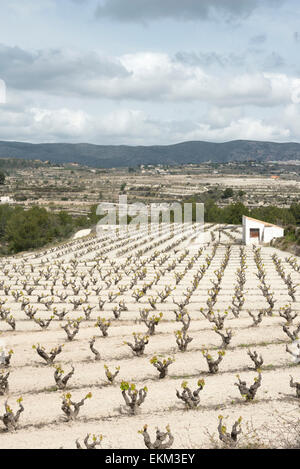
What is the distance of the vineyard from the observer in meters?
10.5

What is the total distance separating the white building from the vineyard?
2094 centimetres

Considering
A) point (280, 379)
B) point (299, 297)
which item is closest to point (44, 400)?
point (280, 379)

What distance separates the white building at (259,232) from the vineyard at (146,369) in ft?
68.7

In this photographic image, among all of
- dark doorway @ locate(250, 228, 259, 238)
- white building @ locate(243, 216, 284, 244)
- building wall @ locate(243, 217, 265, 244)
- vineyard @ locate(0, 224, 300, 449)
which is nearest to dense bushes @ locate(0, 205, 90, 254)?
building wall @ locate(243, 217, 265, 244)

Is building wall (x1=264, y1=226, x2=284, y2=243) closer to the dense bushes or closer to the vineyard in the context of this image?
the vineyard

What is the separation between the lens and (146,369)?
14609 mm

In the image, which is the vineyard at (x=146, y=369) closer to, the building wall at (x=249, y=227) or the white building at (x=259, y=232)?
the white building at (x=259, y=232)

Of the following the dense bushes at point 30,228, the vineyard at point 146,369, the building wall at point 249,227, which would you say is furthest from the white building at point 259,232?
the dense bushes at point 30,228

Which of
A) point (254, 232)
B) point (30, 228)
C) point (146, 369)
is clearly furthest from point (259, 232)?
point (146, 369)

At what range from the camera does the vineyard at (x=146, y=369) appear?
10492mm

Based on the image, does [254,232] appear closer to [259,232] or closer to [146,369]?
[259,232]

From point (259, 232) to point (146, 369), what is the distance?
40112 millimetres

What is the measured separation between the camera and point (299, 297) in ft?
84.8
